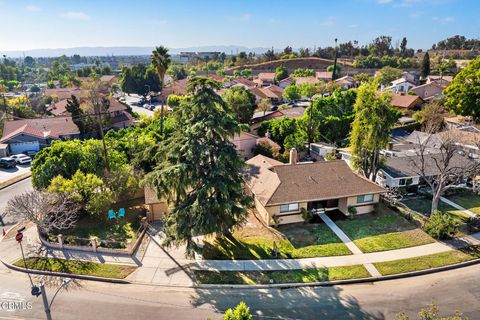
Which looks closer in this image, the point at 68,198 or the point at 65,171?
the point at 68,198

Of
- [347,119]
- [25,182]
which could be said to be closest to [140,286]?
[25,182]

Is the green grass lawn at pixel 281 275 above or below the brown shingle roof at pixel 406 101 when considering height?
below

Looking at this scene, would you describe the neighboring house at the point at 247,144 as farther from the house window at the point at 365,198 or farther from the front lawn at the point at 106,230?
the house window at the point at 365,198

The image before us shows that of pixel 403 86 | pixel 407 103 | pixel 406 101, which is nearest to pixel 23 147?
pixel 407 103

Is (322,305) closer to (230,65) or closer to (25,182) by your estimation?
(25,182)

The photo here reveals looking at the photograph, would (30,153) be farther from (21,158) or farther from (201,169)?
(201,169)

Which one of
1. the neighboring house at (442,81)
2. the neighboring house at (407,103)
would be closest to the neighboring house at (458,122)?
the neighboring house at (407,103)
